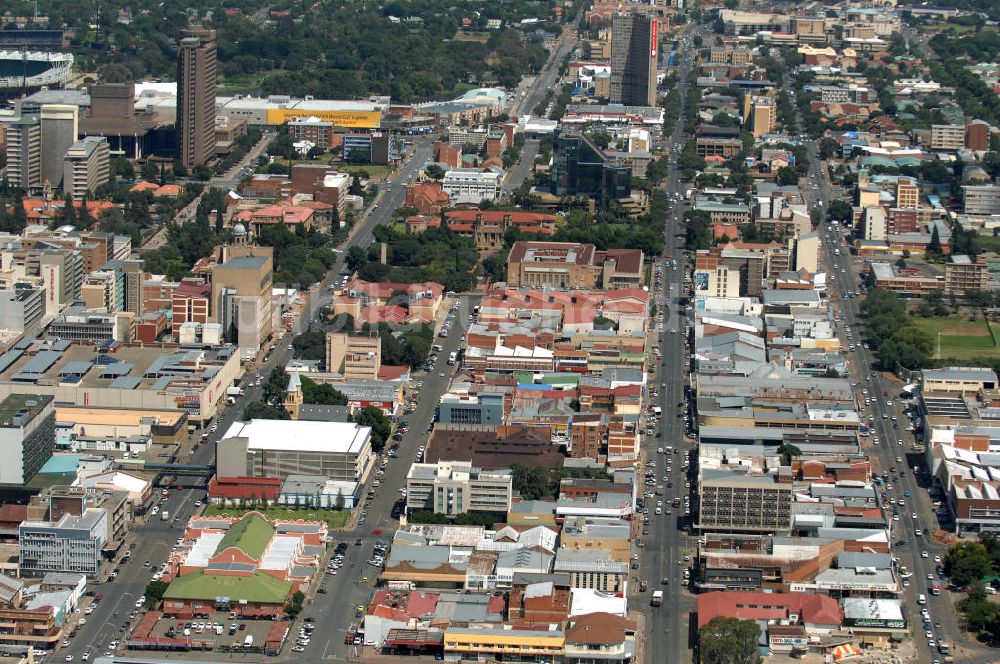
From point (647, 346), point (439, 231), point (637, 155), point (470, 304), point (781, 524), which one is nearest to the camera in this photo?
point (781, 524)

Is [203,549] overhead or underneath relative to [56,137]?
underneath

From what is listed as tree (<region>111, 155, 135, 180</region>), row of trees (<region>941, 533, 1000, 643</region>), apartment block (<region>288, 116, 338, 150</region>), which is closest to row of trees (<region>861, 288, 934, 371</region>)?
row of trees (<region>941, 533, 1000, 643</region>)

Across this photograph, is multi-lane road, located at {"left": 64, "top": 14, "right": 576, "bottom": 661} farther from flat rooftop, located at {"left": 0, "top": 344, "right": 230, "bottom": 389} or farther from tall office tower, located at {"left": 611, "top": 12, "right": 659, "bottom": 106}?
tall office tower, located at {"left": 611, "top": 12, "right": 659, "bottom": 106}

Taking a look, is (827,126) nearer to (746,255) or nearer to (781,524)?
(746,255)

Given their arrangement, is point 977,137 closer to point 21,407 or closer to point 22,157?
point 22,157

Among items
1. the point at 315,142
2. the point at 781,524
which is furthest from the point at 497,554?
the point at 315,142

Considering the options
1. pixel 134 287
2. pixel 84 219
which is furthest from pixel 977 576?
pixel 84 219

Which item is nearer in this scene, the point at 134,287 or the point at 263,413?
the point at 263,413
